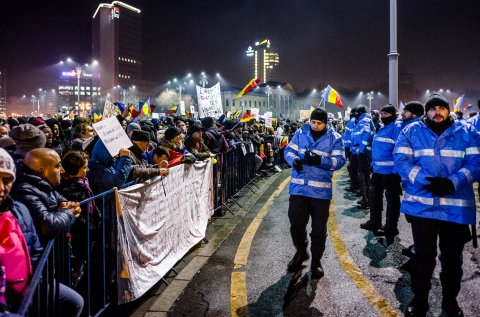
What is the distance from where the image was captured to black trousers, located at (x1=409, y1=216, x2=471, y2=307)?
12.8 feet

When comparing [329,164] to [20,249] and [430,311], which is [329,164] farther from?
[20,249]

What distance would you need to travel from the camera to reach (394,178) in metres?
6.55

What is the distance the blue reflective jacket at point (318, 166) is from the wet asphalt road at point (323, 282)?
100 centimetres

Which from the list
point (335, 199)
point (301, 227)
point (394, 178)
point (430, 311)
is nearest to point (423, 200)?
point (430, 311)

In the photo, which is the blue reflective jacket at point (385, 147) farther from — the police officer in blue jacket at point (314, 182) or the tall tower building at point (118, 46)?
the tall tower building at point (118, 46)

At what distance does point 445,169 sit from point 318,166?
1500mm

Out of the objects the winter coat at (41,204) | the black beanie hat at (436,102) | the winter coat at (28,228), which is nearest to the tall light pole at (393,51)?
the black beanie hat at (436,102)

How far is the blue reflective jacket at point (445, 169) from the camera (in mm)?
3820

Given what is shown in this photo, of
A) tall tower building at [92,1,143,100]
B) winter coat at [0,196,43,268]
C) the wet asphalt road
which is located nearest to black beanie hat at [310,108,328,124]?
the wet asphalt road

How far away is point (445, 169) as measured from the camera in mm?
3934

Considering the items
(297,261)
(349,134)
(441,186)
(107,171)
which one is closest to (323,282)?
(297,261)

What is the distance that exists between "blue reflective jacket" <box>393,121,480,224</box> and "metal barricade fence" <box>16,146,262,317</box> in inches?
118

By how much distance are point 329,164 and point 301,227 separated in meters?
0.89

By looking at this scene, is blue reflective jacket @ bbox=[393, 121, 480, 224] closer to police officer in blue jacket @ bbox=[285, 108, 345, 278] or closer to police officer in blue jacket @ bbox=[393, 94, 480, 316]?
police officer in blue jacket @ bbox=[393, 94, 480, 316]
